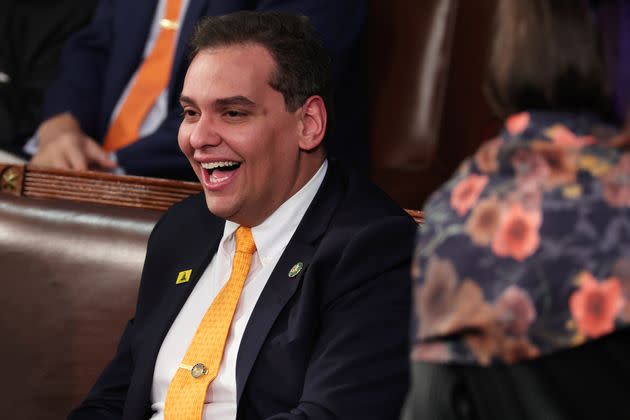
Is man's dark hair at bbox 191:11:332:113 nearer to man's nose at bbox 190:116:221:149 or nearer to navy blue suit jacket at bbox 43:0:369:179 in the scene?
man's nose at bbox 190:116:221:149

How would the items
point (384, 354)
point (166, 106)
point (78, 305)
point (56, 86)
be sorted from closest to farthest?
point (384, 354) < point (78, 305) < point (166, 106) < point (56, 86)

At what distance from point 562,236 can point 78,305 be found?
1.21 metres

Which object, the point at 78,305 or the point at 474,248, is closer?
the point at 474,248

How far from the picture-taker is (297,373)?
4.74 ft

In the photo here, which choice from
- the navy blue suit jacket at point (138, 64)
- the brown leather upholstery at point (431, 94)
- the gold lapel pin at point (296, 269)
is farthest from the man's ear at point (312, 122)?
the brown leather upholstery at point (431, 94)

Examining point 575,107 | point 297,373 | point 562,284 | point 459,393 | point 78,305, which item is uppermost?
point 575,107

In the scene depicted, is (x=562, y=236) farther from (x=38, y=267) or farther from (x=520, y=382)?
(x=38, y=267)

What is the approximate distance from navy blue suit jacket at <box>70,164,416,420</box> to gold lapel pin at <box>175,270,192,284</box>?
19 millimetres

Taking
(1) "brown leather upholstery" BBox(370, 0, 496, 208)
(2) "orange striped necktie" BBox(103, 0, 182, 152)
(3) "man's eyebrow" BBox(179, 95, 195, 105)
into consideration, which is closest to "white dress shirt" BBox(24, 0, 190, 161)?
(2) "orange striped necktie" BBox(103, 0, 182, 152)

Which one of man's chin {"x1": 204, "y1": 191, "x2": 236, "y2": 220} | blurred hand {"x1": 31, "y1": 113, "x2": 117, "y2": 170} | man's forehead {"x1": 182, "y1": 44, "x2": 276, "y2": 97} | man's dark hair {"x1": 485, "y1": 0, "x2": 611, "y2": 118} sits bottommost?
blurred hand {"x1": 31, "y1": 113, "x2": 117, "y2": 170}

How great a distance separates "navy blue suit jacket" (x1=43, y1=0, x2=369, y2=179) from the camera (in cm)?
218

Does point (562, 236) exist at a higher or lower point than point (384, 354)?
higher

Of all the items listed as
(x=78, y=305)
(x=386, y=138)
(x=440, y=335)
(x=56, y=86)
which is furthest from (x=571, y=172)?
(x=56, y=86)

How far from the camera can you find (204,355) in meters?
1.54
